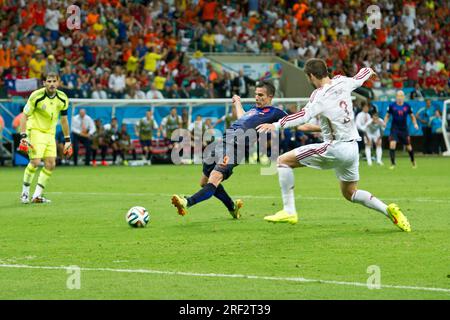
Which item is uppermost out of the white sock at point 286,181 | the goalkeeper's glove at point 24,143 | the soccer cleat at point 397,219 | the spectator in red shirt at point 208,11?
the spectator in red shirt at point 208,11

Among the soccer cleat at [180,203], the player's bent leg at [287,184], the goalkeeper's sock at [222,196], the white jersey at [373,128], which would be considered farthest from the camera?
the white jersey at [373,128]

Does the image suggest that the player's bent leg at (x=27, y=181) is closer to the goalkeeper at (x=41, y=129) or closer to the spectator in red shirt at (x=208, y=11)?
the goalkeeper at (x=41, y=129)

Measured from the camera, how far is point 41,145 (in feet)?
60.6

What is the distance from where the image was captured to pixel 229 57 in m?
41.4

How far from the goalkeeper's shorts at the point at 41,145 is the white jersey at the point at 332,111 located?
23.2 feet

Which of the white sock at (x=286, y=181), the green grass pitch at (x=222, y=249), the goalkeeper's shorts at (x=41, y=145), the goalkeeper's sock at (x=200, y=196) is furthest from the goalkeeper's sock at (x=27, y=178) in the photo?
the white sock at (x=286, y=181)

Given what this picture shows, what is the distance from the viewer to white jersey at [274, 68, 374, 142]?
12.7m

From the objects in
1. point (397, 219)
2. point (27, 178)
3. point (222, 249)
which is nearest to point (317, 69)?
point (397, 219)

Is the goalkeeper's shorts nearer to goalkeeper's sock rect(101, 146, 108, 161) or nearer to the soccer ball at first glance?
the soccer ball

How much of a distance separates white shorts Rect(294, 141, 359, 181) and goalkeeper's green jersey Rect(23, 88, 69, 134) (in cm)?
668

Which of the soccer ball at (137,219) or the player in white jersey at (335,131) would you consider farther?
the soccer ball at (137,219)

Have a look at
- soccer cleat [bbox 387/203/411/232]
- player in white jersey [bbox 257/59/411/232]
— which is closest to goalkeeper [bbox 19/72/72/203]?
player in white jersey [bbox 257/59/411/232]

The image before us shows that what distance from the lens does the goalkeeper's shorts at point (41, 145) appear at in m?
18.4
